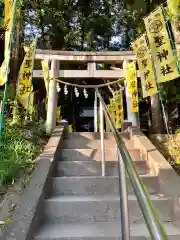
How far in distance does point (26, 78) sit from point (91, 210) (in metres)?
4.05

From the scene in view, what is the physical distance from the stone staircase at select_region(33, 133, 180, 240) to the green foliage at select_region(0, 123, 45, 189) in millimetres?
417

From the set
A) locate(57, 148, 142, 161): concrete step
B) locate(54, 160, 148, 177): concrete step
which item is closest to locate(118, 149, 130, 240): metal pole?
locate(54, 160, 148, 177): concrete step

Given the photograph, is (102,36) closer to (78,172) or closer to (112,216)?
(78,172)

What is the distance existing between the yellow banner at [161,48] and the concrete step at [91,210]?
303cm

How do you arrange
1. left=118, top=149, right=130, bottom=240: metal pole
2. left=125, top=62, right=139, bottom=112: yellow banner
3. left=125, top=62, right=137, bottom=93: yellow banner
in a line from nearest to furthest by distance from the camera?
left=118, top=149, right=130, bottom=240: metal pole < left=125, top=62, right=139, bottom=112: yellow banner < left=125, top=62, right=137, bottom=93: yellow banner

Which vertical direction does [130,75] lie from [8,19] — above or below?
below

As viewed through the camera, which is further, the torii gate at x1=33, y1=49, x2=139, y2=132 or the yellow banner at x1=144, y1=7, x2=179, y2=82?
the torii gate at x1=33, y1=49, x2=139, y2=132

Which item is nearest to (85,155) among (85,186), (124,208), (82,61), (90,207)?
(85,186)

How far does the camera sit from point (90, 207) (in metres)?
2.82

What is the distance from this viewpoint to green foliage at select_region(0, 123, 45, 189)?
311 centimetres

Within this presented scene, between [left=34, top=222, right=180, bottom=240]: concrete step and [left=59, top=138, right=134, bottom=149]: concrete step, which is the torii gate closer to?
[left=59, top=138, right=134, bottom=149]: concrete step

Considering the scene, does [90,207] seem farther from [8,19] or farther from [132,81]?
[132,81]

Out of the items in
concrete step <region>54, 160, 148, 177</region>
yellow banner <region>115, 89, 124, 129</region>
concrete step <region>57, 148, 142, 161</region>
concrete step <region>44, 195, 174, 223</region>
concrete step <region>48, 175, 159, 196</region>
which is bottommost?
concrete step <region>44, 195, 174, 223</region>

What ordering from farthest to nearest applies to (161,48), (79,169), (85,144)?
(161,48) → (85,144) → (79,169)
